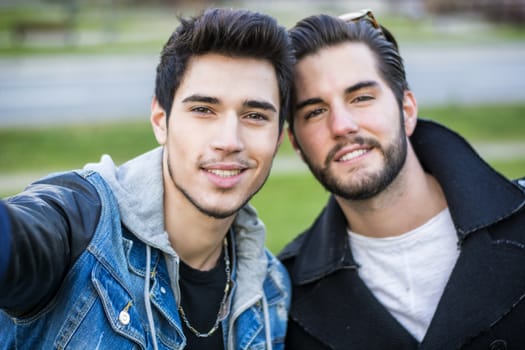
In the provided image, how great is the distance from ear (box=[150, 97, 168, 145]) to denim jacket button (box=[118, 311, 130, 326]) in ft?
2.99

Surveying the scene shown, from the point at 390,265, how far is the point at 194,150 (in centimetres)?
138

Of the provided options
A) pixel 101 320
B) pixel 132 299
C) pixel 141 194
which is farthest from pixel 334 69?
pixel 101 320

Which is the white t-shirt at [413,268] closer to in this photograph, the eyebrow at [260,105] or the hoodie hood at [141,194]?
the eyebrow at [260,105]

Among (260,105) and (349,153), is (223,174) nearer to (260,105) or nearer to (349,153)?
(260,105)

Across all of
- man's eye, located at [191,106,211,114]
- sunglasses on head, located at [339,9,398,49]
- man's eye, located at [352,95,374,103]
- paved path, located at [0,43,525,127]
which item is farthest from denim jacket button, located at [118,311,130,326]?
paved path, located at [0,43,525,127]

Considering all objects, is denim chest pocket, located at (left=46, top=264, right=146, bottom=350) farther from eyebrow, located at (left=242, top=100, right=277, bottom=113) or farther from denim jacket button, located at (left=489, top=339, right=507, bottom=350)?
denim jacket button, located at (left=489, top=339, right=507, bottom=350)

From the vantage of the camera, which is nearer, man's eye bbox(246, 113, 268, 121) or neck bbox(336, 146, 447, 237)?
man's eye bbox(246, 113, 268, 121)

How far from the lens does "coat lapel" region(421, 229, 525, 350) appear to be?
3.09 m

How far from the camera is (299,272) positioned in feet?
11.8

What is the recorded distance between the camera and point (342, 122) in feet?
10.9

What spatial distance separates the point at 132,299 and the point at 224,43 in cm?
127

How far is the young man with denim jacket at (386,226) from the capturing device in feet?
10.4

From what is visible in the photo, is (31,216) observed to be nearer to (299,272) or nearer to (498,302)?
(299,272)

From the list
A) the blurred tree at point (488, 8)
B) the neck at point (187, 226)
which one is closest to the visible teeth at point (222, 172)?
the neck at point (187, 226)
